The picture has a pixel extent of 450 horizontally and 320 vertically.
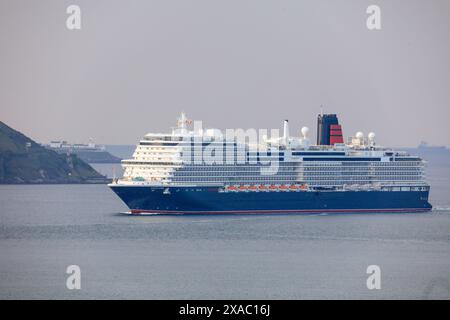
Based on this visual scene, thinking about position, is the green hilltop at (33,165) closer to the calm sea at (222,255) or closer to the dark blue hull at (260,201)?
the calm sea at (222,255)

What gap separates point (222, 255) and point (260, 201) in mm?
21068

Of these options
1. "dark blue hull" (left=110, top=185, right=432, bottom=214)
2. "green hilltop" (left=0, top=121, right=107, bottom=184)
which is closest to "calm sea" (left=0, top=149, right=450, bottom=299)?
"dark blue hull" (left=110, top=185, right=432, bottom=214)

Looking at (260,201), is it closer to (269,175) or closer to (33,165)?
(269,175)

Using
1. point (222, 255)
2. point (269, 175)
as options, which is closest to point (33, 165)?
point (269, 175)

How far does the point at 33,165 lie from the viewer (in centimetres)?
14650

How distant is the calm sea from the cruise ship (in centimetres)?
184

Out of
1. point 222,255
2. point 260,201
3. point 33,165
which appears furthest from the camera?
point 33,165

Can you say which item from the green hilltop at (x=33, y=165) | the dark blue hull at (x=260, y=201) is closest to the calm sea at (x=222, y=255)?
the dark blue hull at (x=260, y=201)

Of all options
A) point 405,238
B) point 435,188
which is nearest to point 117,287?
point 405,238

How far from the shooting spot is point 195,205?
83.4m

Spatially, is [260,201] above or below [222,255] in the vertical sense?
A: above

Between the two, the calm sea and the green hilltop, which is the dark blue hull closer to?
the calm sea

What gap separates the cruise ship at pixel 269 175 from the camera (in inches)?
3275
